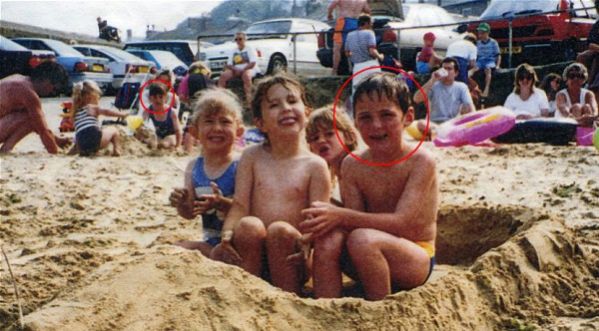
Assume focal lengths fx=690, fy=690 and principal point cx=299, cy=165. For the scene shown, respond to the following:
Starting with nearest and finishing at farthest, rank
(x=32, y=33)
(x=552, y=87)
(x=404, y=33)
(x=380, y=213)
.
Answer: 1. (x=380, y=213)
2. (x=552, y=87)
3. (x=404, y=33)
4. (x=32, y=33)

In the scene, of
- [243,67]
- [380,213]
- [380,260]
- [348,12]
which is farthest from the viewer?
[243,67]

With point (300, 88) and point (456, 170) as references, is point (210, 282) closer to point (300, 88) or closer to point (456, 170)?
point (300, 88)

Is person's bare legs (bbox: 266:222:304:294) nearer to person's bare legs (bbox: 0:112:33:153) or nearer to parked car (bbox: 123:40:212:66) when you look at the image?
person's bare legs (bbox: 0:112:33:153)

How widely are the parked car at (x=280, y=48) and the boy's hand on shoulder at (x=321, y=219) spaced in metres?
11.5

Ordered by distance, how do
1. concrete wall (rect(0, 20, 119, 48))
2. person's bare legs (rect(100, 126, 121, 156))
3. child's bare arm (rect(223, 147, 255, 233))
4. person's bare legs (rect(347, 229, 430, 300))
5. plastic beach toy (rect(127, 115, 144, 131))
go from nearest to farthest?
person's bare legs (rect(347, 229, 430, 300)) → child's bare arm (rect(223, 147, 255, 233)) → person's bare legs (rect(100, 126, 121, 156)) → plastic beach toy (rect(127, 115, 144, 131)) → concrete wall (rect(0, 20, 119, 48))

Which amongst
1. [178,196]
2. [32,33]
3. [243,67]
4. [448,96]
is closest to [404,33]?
[243,67]

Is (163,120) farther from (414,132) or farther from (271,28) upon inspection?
(271,28)

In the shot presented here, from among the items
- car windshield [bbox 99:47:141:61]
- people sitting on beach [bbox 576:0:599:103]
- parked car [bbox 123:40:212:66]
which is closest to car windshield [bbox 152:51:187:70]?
car windshield [bbox 99:47:141:61]

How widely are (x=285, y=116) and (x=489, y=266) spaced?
111cm

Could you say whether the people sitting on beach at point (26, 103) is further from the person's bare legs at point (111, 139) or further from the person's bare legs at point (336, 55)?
the person's bare legs at point (336, 55)

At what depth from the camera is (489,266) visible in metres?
2.86

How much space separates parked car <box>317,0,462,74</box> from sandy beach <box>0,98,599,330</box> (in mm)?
6585

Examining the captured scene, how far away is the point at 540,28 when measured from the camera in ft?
38.7

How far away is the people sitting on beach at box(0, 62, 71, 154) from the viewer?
26.8 feet
